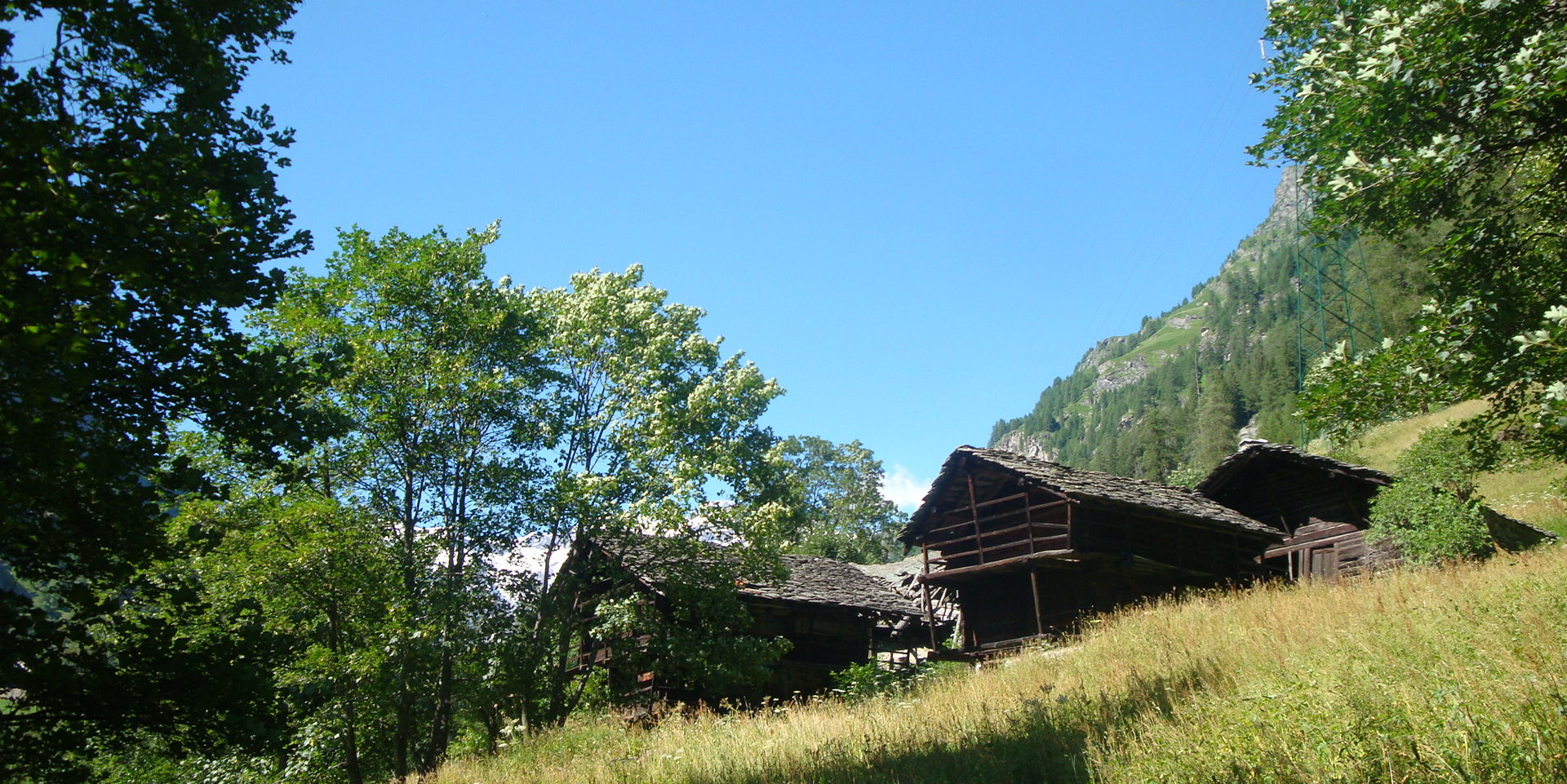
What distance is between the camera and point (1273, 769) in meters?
6.33

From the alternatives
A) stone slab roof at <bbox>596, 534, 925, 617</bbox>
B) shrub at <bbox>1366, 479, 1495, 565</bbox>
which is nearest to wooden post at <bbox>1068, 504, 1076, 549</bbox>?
stone slab roof at <bbox>596, 534, 925, 617</bbox>

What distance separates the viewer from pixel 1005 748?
8859mm

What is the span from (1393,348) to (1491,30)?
320 cm

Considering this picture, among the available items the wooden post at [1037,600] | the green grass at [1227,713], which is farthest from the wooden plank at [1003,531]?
the green grass at [1227,713]

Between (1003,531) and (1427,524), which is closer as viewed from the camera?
(1427,524)

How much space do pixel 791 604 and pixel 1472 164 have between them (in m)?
21.3

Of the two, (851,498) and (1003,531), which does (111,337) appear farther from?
(851,498)

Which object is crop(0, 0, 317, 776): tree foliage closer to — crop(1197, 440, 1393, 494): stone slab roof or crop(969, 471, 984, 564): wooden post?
crop(969, 471, 984, 564): wooden post

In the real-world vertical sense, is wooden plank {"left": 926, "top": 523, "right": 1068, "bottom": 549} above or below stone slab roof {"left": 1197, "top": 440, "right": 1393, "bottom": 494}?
below

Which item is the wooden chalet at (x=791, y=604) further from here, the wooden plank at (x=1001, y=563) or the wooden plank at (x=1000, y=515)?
the wooden plank at (x=1000, y=515)

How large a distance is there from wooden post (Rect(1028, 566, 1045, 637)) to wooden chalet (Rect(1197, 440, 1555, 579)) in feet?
26.5

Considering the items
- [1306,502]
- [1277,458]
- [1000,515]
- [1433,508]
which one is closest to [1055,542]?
[1000,515]

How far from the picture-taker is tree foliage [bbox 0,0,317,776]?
17.6 ft

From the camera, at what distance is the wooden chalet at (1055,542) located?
79.2 feet
